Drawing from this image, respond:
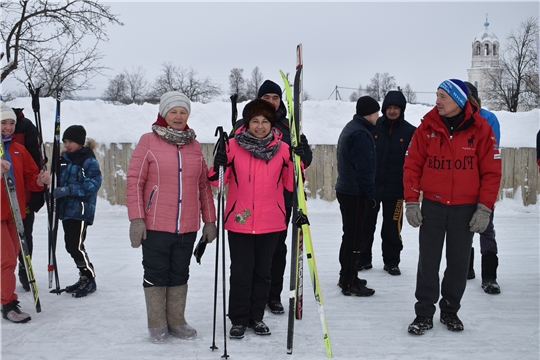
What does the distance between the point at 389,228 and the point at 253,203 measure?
2.52 m

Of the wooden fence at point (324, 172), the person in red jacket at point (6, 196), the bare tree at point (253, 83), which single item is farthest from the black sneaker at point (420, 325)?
the bare tree at point (253, 83)

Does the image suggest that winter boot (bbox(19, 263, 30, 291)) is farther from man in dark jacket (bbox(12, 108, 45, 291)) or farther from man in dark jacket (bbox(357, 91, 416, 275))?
man in dark jacket (bbox(357, 91, 416, 275))

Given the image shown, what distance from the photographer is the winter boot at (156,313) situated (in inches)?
160

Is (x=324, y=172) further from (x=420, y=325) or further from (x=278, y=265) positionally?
(x=420, y=325)

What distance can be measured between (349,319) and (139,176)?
221 centimetres

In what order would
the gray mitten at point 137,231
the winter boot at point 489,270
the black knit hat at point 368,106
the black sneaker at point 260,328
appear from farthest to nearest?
the winter boot at point 489,270 < the black knit hat at point 368,106 < the black sneaker at point 260,328 < the gray mitten at point 137,231

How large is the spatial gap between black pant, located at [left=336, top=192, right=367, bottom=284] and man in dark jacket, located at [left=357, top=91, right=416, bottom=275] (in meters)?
0.71

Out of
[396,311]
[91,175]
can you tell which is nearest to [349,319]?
[396,311]

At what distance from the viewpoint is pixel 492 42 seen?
52.8 metres

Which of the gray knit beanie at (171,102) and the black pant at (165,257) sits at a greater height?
the gray knit beanie at (171,102)

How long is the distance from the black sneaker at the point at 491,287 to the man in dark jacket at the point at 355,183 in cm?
117

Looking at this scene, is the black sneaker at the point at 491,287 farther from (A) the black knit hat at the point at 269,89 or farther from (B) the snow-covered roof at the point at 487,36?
(B) the snow-covered roof at the point at 487,36

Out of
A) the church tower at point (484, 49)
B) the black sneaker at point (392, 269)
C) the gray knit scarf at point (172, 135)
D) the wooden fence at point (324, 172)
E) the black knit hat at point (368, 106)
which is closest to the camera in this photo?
the gray knit scarf at point (172, 135)

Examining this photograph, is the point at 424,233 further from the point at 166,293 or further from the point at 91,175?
the point at 91,175
